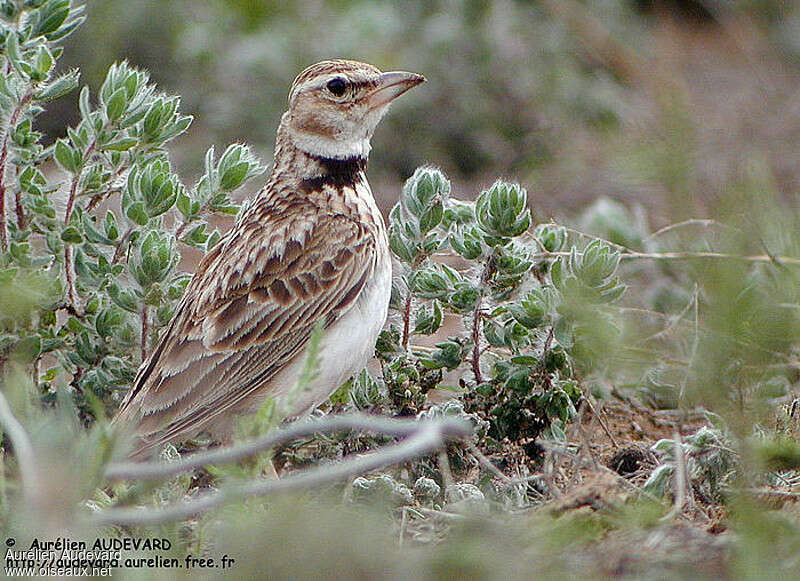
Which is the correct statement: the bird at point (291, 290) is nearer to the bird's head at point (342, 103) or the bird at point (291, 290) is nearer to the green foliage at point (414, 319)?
the bird's head at point (342, 103)

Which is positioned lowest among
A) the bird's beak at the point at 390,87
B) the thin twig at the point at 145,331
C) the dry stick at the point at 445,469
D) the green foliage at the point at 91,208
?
the dry stick at the point at 445,469

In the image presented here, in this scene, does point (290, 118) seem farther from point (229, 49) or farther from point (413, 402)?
point (229, 49)

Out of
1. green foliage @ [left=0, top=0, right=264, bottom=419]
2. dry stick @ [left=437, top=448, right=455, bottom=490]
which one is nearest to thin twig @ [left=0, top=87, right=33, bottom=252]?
green foliage @ [left=0, top=0, right=264, bottom=419]

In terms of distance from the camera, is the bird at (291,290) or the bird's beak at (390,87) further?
the bird's beak at (390,87)

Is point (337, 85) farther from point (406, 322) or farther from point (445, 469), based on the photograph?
point (445, 469)

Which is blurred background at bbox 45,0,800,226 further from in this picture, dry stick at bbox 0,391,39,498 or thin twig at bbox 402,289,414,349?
dry stick at bbox 0,391,39,498

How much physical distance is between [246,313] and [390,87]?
1.00m

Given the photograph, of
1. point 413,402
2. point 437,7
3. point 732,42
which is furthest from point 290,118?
point 732,42

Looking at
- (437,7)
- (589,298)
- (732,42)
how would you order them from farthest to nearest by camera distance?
(732,42) → (437,7) → (589,298)

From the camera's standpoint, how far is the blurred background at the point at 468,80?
321 inches

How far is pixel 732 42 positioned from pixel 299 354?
825 centimetres

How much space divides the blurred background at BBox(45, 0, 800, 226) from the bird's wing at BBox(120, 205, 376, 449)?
136 inches

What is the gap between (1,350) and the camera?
3682 mm

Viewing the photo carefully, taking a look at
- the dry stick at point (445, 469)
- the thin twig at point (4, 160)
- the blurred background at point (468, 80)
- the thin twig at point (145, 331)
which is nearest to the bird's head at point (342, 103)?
the thin twig at point (145, 331)
